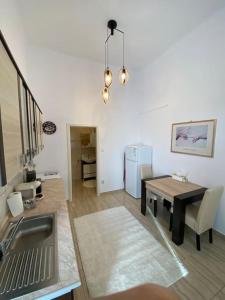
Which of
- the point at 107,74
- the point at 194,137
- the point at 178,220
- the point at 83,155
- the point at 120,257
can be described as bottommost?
the point at 120,257

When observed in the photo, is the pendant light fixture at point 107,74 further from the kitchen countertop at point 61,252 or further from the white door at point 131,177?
the white door at point 131,177

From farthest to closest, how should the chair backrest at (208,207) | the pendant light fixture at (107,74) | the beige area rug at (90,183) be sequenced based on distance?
the beige area rug at (90,183) < the pendant light fixture at (107,74) < the chair backrest at (208,207)

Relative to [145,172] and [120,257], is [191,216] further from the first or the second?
[145,172]

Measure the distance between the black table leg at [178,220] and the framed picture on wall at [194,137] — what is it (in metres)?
1.07

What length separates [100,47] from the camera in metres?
3.15

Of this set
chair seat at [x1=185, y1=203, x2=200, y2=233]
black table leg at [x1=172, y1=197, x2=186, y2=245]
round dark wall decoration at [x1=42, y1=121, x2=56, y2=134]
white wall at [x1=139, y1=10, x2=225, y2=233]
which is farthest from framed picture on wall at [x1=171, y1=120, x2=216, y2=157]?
round dark wall decoration at [x1=42, y1=121, x2=56, y2=134]

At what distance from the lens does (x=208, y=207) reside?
1.94 metres

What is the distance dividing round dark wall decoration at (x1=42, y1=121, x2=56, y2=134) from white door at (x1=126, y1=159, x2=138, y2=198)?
6.98 ft

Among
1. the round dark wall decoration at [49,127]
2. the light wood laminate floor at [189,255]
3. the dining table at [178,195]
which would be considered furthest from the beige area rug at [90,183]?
the dining table at [178,195]

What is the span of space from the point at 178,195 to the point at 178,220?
36cm

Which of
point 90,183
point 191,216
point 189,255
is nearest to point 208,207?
point 191,216

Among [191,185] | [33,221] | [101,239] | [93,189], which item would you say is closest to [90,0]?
[33,221]

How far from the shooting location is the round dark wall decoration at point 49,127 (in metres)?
3.32

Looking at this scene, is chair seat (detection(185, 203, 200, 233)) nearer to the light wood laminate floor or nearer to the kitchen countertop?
the light wood laminate floor
